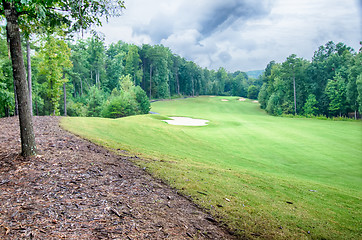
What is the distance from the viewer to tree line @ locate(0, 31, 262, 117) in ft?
72.7

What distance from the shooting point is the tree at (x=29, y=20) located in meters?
4.81

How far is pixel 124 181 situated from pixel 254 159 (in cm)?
809

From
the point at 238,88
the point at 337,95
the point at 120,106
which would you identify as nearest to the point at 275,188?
the point at 120,106

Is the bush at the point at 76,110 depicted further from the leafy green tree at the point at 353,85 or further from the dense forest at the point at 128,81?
the leafy green tree at the point at 353,85

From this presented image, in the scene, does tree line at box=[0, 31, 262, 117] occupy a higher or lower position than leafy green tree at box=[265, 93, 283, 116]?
higher

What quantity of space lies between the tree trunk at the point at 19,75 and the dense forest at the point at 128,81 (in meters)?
14.8

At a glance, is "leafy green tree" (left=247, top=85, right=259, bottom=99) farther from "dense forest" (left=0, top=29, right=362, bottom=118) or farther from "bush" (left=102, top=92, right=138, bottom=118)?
"bush" (left=102, top=92, right=138, bottom=118)

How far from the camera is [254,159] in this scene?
11.0 meters

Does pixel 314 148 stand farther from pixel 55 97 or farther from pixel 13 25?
pixel 55 97

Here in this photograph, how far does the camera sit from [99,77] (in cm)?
5109

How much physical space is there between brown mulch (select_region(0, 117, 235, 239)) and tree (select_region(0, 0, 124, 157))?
84 cm

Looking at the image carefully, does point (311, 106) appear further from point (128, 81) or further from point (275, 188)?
point (275, 188)

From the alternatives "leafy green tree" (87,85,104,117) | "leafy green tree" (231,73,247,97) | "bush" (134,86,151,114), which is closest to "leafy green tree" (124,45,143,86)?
"bush" (134,86,151,114)

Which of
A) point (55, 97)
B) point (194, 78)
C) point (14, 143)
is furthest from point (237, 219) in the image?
point (194, 78)
